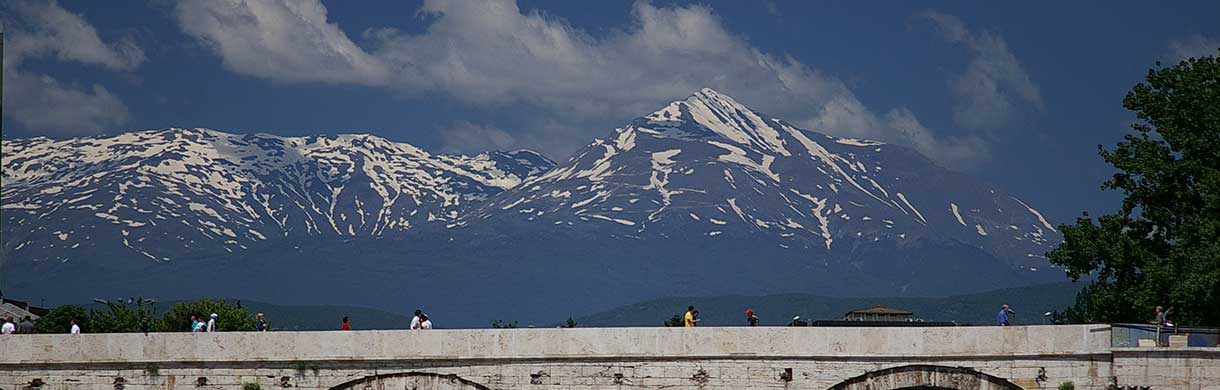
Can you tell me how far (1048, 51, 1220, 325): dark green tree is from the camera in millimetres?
54188

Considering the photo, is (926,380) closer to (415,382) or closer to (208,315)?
(415,382)

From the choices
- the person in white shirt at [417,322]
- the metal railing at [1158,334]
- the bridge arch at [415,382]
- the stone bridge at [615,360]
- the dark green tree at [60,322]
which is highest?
the dark green tree at [60,322]

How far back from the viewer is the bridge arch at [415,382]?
4447cm

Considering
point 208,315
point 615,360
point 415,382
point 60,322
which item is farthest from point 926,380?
point 60,322

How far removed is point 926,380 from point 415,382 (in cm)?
1196

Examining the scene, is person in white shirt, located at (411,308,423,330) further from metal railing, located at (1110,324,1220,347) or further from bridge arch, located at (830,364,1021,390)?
metal railing, located at (1110,324,1220,347)

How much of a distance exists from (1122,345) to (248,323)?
7195 centimetres

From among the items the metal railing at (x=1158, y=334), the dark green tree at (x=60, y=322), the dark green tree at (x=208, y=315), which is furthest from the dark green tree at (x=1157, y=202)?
the dark green tree at (x=60, y=322)

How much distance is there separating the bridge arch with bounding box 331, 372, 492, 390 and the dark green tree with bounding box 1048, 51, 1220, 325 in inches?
824

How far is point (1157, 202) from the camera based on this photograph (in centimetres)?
5738

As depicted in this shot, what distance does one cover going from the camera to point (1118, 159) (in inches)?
2282

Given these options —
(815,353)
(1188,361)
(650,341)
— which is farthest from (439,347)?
(1188,361)

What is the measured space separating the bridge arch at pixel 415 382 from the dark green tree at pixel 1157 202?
20.9 meters

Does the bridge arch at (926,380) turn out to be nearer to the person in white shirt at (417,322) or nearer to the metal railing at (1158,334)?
the metal railing at (1158,334)
